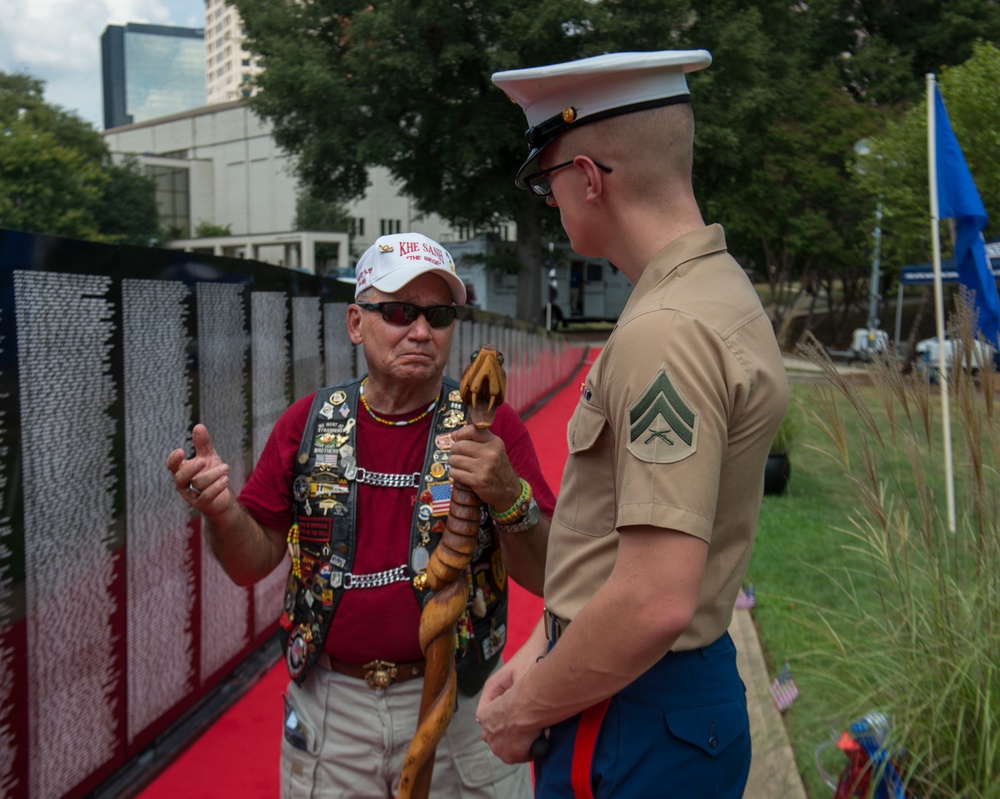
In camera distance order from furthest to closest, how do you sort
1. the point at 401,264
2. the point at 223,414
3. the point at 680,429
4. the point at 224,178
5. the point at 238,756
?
the point at 224,178, the point at 223,414, the point at 238,756, the point at 401,264, the point at 680,429

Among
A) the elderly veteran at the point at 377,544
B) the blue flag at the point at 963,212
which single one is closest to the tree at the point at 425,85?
the blue flag at the point at 963,212

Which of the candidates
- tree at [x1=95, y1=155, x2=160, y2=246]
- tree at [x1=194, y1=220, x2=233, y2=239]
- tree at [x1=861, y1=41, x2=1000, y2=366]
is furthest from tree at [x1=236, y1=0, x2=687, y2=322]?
tree at [x1=95, y1=155, x2=160, y2=246]

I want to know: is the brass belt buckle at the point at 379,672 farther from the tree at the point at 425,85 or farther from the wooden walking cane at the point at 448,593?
the tree at the point at 425,85

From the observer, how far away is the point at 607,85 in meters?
1.63

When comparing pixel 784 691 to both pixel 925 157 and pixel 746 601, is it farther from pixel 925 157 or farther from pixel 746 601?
pixel 925 157

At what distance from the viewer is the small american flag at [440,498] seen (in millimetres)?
2451

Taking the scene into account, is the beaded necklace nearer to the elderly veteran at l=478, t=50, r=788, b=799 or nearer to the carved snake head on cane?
the carved snake head on cane

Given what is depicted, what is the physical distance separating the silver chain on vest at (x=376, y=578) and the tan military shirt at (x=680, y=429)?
29.6 inches

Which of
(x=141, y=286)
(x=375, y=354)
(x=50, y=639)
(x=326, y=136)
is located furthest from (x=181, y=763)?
(x=326, y=136)

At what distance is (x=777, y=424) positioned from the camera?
1567mm

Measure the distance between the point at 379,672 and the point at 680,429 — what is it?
1.37 metres

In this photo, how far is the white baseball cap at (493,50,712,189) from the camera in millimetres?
1604

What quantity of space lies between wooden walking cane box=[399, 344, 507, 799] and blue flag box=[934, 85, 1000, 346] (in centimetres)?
486

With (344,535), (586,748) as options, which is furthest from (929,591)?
(344,535)
